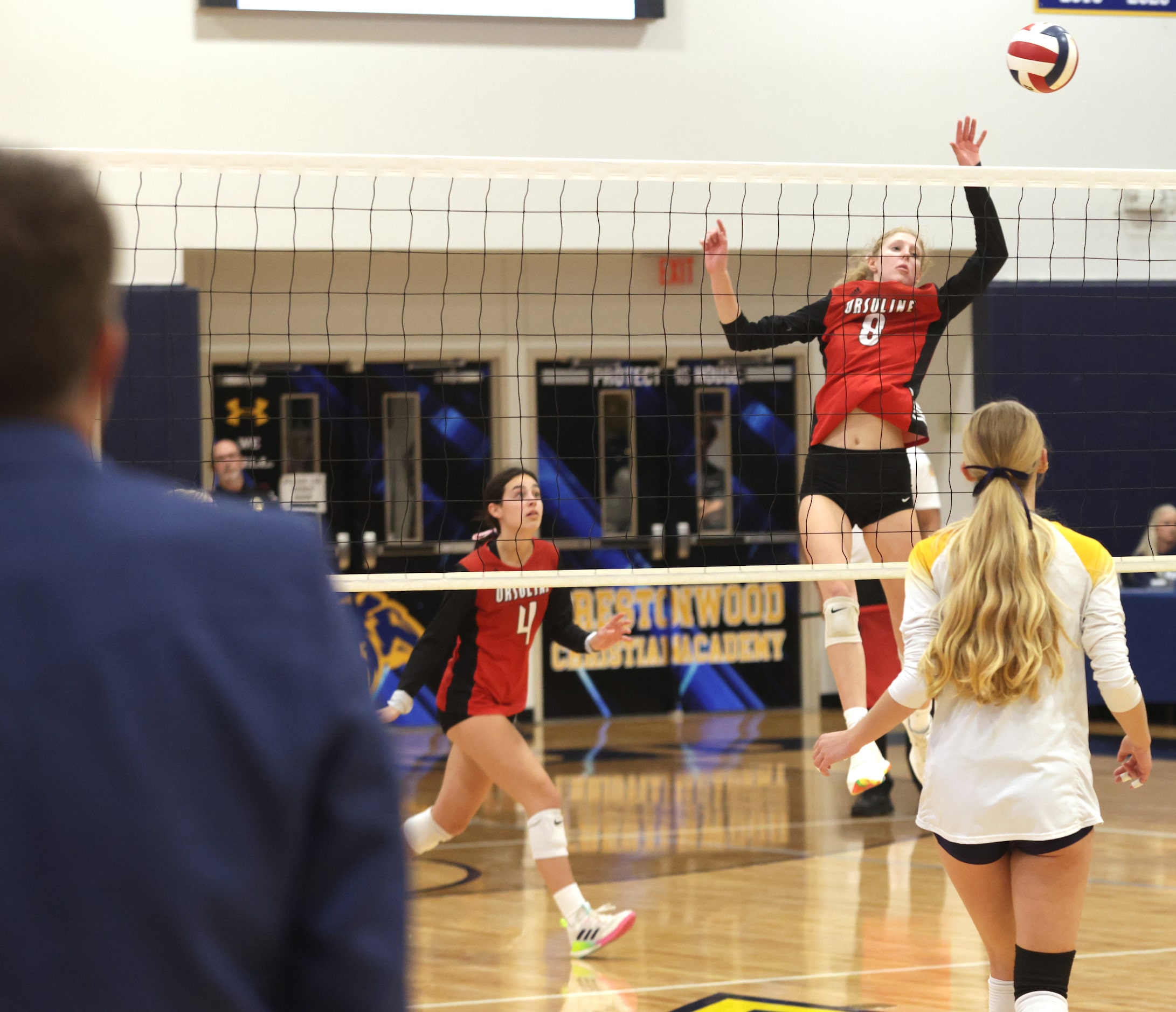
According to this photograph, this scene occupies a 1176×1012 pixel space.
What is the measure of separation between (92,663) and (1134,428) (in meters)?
9.94

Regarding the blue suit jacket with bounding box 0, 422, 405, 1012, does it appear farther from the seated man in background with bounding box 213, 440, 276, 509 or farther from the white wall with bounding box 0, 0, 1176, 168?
the white wall with bounding box 0, 0, 1176, 168

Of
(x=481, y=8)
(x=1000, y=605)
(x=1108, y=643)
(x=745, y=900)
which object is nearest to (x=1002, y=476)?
(x=1000, y=605)

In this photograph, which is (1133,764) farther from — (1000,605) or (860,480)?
(860,480)

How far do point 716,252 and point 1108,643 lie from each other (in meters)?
Result: 2.16

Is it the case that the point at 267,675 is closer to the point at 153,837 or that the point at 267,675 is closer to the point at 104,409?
the point at 153,837

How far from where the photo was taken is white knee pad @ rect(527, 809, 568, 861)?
4.96 meters

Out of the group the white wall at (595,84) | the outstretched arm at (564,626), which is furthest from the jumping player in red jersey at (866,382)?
Result: the white wall at (595,84)

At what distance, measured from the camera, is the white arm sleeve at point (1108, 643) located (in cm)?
295

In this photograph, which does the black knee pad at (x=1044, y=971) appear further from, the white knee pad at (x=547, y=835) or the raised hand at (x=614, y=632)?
the white knee pad at (x=547, y=835)

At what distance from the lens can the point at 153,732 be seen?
882mm

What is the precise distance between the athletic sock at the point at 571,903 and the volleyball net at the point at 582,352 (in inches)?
139

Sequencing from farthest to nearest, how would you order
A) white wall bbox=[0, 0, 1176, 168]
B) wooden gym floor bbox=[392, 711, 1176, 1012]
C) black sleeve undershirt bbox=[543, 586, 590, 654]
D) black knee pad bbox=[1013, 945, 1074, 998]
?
1. white wall bbox=[0, 0, 1176, 168]
2. black sleeve undershirt bbox=[543, 586, 590, 654]
3. wooden gym floor bbox=[392, 711, 1176, 1012]
4. black knee pad bbox=[1013, 945, 1074, 998]

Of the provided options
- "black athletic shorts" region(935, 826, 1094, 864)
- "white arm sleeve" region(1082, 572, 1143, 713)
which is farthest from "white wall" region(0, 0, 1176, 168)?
"black athletic shorts" region(935, 826, 1094, 864)

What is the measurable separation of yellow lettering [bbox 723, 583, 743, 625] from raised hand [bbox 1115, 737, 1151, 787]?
782cm
